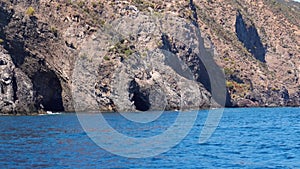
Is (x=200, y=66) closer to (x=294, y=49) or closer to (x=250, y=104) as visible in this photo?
(x=250, y=104)

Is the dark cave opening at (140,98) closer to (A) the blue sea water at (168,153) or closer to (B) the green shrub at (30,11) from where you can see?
(B) the green shrub at (30,11)

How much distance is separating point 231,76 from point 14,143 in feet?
390

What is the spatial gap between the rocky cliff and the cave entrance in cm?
19

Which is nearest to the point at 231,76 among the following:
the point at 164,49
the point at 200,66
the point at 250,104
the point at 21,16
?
the point at 250,104

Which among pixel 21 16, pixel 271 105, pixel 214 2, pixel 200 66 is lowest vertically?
pixel 271 105

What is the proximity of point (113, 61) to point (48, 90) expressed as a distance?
15432 mm

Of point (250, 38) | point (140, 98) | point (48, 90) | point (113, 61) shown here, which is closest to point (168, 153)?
point (48, 90)

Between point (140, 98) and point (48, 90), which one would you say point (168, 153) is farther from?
point (140, 98)

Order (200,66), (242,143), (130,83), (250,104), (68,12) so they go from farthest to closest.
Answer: (250,104) < (200,66) < (68,12) < (130,83) < (242,143)

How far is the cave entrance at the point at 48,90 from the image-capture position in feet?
335

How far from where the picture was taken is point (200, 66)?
13625 centimetres

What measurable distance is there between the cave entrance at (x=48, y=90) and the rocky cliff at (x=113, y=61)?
19cm

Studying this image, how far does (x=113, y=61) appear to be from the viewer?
11150 centimetres

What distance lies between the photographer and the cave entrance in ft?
335
